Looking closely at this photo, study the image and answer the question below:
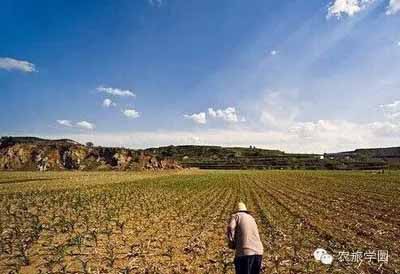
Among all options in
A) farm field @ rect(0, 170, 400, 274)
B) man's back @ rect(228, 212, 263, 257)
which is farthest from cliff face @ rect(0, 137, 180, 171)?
man's back @ rect(228, 212, 263, 257)

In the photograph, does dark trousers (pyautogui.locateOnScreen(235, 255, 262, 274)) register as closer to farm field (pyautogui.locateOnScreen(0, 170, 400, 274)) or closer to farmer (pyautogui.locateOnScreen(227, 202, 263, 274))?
farmer (pyautogui.locateOnScreen(227, 202, 263, 274))

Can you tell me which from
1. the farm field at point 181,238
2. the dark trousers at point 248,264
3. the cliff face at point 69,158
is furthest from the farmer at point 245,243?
the cliff face at point 69,158

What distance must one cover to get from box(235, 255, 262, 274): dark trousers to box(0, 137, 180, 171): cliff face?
96.9m

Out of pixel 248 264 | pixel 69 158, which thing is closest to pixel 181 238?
pixel 248 264

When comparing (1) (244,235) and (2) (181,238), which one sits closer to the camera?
(1) (244,235)

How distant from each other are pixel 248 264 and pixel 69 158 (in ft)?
338

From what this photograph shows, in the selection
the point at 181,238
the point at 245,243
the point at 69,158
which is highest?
the point at 69,158

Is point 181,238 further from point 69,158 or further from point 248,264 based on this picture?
point 69,158

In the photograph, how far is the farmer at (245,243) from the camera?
21.6 ft

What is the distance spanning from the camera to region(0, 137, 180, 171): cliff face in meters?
101

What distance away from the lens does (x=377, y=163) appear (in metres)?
126

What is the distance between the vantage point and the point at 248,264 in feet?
21.6

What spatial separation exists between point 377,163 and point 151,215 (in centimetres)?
12178

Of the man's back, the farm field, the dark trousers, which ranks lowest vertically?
the farm field
